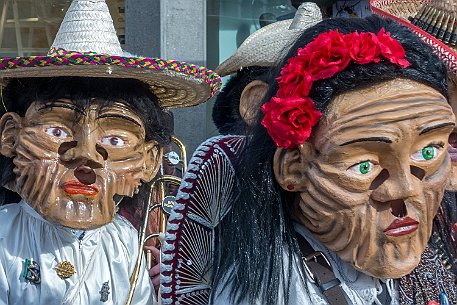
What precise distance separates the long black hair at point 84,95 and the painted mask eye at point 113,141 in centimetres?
12

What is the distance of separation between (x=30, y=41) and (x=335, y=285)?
474 centimetres

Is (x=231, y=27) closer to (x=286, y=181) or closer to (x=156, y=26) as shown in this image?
(x=156, y=26)

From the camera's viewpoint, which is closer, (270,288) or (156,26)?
(270,288)

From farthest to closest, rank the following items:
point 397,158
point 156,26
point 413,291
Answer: point 156,26, point 413,291, point 397,158

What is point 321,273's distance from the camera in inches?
80.1

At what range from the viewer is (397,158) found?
6.28 feet

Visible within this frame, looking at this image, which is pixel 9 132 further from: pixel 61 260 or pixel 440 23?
pixel 440 23

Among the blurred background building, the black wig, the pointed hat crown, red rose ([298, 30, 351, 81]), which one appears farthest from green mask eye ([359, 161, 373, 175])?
the blurred background building

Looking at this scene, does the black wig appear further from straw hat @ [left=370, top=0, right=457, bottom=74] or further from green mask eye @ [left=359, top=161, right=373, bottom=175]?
green mask eye @ [left=359, top=161, right=373, bottom=175]

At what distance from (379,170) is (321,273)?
12.0 inches

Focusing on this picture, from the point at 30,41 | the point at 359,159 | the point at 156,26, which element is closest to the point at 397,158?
the point at 359,159

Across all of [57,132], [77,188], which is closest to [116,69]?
[57,132]

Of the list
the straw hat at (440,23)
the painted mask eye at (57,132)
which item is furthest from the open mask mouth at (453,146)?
the painted mask eye at (57,132)

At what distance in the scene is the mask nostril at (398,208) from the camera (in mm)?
1938
